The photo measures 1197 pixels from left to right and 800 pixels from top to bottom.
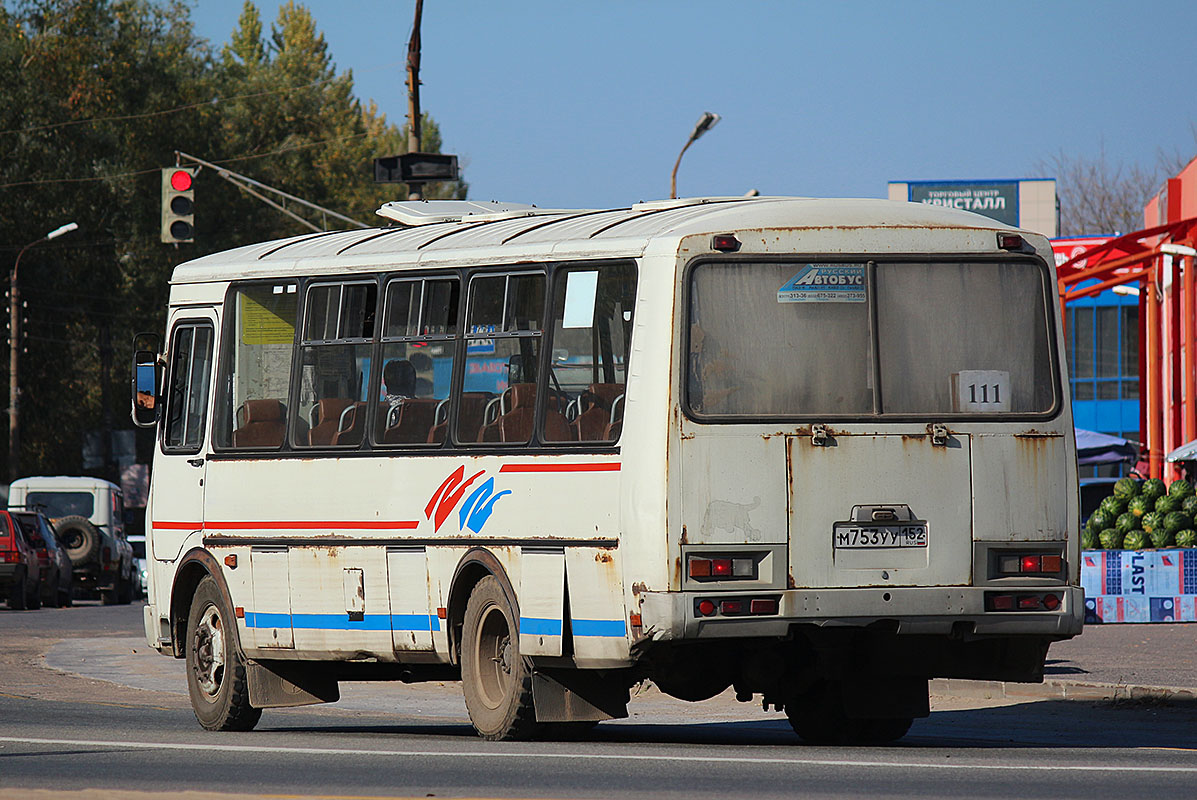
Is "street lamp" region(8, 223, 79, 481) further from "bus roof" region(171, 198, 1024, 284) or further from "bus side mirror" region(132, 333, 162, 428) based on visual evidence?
"bus roof" region(171, 198, 1024, 284)

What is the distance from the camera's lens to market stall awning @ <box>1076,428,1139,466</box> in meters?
40.3

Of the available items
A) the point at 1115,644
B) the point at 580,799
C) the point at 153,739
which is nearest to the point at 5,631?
the point at 1115,644

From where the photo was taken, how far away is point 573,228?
12.8m

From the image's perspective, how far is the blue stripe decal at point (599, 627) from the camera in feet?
38.1

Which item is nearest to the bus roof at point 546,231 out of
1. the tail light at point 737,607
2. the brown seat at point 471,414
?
the brown seat at point 471,414

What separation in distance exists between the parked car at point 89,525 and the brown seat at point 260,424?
28.9 m

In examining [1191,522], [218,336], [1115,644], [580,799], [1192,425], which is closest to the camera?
[580,799]

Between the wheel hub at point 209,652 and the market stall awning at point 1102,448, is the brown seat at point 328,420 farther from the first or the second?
the market stall awning at point 1102,448

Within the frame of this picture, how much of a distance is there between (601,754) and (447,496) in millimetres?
2060

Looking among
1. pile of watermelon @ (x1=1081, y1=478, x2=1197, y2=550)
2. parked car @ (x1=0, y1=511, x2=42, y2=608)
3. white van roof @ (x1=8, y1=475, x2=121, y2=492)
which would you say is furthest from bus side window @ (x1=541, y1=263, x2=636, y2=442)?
white van roof @ (x1=8, y1=475, x2=121, y2=492)

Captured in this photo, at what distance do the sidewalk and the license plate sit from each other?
4533mm

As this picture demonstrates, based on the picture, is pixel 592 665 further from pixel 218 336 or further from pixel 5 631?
pixel 5 631

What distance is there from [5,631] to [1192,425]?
22904mm

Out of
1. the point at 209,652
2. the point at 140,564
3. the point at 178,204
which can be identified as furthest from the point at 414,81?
the point at 140,564
